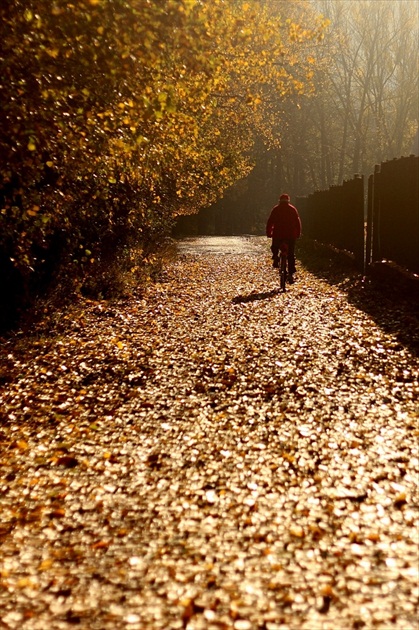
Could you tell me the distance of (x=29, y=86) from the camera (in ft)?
21.4

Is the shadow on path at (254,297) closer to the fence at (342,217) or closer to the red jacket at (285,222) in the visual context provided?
the red jacket at (285,222)

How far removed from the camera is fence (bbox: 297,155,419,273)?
42.2 feet

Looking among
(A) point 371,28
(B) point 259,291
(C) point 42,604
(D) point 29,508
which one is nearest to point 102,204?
(B) point 259,291

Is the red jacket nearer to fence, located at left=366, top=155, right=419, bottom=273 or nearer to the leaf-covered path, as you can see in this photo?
fence, located at left=366, top=155, right=419, bottom=273

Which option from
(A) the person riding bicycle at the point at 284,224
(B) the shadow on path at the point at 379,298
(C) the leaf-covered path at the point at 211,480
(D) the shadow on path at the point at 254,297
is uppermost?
(A) the person riding bicycle at the point at 284,224

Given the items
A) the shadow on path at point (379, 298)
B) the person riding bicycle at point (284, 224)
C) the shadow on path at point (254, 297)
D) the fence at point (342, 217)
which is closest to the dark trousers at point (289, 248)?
the person riding bicycle at point (284, 224)

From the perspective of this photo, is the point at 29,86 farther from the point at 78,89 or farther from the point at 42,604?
the point at 42,604

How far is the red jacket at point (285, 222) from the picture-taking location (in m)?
15.4

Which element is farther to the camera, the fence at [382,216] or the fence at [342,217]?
the fence at [342,217]

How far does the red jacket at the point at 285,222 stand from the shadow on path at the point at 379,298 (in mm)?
1751

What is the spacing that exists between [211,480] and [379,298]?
30.0 feet

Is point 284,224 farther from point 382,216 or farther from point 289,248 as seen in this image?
point 382,216

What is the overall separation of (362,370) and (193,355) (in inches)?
94.0

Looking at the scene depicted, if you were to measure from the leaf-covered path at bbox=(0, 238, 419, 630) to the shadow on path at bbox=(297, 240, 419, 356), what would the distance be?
17cm
